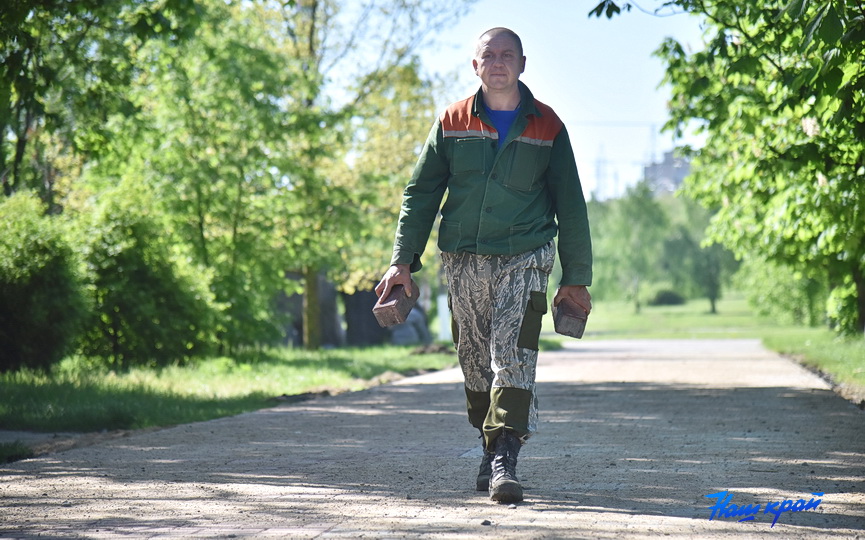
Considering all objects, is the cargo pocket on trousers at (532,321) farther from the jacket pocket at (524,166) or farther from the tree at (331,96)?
the tree at (331,96)

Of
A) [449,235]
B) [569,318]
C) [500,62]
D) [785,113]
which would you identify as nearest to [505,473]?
[569,318]

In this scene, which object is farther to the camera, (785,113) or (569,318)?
(785,113)

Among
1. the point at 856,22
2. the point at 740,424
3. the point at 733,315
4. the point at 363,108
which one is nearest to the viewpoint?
the point at 856,22

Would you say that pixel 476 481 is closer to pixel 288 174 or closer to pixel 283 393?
pixel 283 393

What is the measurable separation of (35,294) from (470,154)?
8742mm

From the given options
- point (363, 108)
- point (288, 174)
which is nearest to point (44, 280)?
point (288, 174)

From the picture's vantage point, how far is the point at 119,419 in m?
8.77

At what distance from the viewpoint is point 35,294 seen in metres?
12.3

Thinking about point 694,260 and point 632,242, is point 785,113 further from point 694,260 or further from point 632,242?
point 632,242

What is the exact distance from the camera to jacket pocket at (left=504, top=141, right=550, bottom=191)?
4.97m

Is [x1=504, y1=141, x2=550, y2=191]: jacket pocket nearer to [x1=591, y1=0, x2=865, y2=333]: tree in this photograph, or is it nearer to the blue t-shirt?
the blue t-shirt

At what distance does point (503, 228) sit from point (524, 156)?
351 millimetres

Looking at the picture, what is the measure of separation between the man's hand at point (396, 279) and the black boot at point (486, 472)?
852 mm

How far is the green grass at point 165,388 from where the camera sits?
28.8ft
